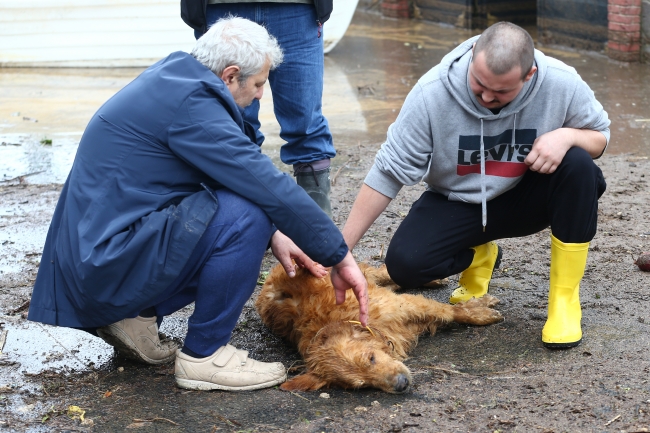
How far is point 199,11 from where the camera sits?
423cm

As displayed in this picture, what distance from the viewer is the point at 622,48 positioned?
918cm

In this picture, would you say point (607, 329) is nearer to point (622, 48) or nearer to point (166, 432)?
point (166, 432)

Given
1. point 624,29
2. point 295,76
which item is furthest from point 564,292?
point 624,29

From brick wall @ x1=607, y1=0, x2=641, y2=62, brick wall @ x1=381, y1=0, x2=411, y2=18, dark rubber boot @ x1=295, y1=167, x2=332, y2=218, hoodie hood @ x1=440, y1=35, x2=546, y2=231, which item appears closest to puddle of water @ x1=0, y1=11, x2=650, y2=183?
brick wall @ x1=607, y1=0, x2=641, y2=62

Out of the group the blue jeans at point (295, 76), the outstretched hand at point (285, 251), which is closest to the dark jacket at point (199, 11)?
the blue jeans at point (295, 76)

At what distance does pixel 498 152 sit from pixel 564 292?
73 cm

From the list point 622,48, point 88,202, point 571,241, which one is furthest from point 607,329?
point 622,48

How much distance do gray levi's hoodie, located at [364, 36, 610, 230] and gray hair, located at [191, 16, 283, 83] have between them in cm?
84

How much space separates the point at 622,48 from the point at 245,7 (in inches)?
252

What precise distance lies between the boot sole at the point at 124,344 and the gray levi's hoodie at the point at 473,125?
1.32 m

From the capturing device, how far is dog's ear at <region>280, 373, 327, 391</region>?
3215mm

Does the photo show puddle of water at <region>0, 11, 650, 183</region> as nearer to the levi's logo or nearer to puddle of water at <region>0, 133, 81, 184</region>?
puddle of water at <region>0, 133, 81, 184</region>

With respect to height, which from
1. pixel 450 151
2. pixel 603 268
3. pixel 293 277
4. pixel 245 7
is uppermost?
pixel 245 7

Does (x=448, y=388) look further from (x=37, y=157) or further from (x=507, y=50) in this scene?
(x=37, y=157)
